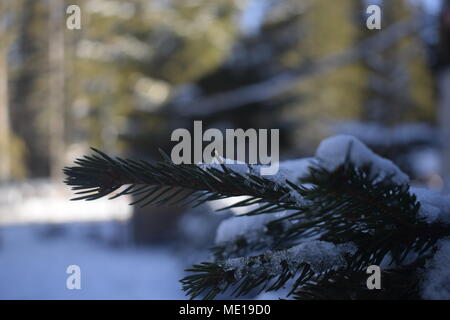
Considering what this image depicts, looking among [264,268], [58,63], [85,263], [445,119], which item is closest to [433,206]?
[264,268]

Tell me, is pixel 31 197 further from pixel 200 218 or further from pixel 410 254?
pixel 410 254

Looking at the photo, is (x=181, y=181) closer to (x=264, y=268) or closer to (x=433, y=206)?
(x=264, y=268)

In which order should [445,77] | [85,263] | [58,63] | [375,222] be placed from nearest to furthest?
1. [375,222]
2. [445,77]
3. [85,263]
4. [58,63]

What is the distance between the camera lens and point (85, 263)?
18.2 ft

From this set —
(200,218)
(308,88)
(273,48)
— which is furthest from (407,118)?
(200,218)

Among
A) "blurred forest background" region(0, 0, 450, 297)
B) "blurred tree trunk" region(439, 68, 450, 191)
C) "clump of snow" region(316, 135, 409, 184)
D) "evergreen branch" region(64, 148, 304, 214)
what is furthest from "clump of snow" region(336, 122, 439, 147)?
"evergreen branch" region(64, 148, 304, 214)

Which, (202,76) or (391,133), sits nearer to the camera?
(391,133)

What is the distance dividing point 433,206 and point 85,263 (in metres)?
5.53

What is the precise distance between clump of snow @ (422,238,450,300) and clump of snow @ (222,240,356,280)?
0.08m

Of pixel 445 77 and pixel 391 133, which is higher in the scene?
pixel 445 77

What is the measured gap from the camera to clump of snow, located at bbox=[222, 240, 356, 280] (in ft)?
1.55

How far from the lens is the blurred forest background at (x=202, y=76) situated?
10.3 metres

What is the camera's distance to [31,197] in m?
12.6

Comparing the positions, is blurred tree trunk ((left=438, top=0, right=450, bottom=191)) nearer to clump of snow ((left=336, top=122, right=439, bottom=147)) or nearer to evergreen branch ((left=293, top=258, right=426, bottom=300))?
evergreen branch ((left=293, top=258, right=426, bottom=300))
